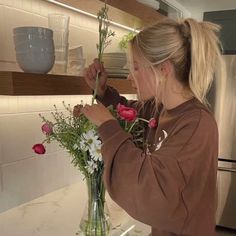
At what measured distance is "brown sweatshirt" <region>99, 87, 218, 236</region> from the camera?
0.78 m

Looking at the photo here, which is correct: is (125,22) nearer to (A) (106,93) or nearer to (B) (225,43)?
(A) (106,93)

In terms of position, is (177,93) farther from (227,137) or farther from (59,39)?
(227,137)

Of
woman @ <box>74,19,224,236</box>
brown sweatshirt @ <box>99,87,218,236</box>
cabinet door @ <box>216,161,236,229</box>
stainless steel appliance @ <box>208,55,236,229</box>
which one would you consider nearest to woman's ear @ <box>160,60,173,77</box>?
woman @ <box>74,19,224,236</box>

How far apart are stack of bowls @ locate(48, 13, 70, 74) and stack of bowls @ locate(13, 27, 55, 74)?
15 centimetres

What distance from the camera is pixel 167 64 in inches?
37.0

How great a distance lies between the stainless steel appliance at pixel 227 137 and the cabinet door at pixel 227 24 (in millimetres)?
330

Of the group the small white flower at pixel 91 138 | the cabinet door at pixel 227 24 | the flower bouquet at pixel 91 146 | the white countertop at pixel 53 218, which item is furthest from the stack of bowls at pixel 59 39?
the cabinet door at pixel 227 24

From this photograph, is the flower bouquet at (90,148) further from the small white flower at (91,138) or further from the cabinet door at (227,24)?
the cabinet door at (227,24)

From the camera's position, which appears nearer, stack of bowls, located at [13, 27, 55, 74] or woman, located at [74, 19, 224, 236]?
woman, located at [74, 19, 224, 236]

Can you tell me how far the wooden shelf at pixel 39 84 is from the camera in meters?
0.89

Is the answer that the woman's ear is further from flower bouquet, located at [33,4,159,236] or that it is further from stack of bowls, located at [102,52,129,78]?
stack of bowls, located at [102,52,129,78]

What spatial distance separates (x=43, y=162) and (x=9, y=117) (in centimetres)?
29

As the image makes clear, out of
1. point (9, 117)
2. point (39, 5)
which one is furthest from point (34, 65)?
point (39, 5)

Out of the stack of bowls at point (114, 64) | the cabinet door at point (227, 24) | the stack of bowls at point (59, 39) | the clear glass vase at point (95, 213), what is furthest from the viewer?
the cabinet door at point (227, 24)
